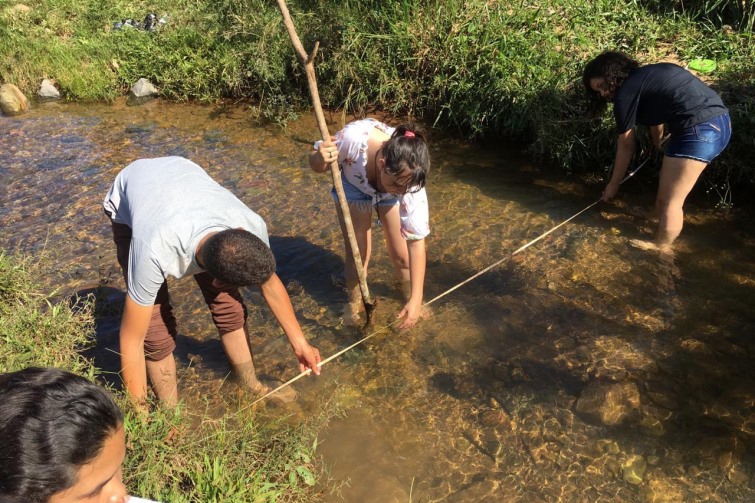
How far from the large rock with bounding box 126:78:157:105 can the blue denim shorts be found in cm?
675

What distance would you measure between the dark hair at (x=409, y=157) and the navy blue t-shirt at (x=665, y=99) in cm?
202

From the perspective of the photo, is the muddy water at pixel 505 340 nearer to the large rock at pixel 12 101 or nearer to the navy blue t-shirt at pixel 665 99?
the navy blue t-shirt at pixel 665 99

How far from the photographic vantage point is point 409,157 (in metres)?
2.99

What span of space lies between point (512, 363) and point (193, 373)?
6.50ft

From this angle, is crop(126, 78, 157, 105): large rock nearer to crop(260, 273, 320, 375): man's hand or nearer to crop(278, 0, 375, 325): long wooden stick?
crop(278, 0, 375, 325): long wooden stick

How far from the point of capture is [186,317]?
427 cm

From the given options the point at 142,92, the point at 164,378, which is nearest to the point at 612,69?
the point at 164,378

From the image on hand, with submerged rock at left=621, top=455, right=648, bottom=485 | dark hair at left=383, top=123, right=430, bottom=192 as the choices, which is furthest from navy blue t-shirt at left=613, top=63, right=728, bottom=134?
submerged rock at left=621, top=455, right=648, bottom=485

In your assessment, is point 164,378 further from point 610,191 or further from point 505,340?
point 610,191

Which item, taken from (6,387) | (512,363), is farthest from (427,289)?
(6,387)

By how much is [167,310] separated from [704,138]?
3638 mm

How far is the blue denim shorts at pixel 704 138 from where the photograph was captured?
4152mm

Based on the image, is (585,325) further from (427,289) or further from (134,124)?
(134,124)

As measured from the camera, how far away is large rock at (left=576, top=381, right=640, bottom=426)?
3.33 metres
